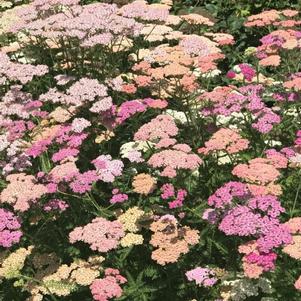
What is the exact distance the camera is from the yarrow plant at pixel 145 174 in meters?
4.51

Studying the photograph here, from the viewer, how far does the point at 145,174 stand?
5555mm

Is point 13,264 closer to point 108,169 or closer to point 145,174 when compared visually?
point 108,169

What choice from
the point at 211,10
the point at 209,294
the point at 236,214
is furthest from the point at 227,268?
the point at 211,10

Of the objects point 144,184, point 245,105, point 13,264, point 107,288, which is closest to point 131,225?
point 144,184

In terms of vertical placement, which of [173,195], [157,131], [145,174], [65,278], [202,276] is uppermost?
[157,131]

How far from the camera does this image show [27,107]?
6.59m

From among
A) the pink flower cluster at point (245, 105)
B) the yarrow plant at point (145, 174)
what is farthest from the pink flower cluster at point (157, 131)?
the pink flower cluster at point (245, 105)

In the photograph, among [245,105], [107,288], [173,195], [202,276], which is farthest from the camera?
[245,105]

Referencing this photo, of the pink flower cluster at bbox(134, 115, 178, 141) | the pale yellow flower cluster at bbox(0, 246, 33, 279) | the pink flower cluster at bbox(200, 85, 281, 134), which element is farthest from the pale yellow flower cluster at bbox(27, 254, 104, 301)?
Result: the pink flower cluster at bbox(200, 85, 281, 134)

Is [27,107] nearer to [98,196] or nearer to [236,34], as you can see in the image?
[98,196]

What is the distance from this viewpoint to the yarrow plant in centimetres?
451

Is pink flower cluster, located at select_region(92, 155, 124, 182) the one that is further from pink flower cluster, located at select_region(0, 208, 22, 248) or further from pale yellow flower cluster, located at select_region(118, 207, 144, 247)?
pink flower cluster, located at select_region(0, 208, 22, 248)

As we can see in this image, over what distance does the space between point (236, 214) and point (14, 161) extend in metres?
2.58

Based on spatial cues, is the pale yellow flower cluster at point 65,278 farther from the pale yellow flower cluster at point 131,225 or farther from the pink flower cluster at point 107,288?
the pale yellow flower cluster at point 131,225
